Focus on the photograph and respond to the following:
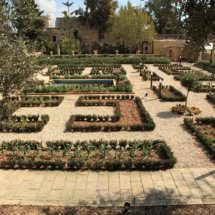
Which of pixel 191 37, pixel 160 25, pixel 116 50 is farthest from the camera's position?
pixel 160 25

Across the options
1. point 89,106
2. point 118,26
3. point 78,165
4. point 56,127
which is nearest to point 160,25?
point 118,26

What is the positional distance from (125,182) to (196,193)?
1783mm

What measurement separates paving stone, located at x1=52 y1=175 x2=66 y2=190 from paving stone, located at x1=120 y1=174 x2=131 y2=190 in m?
1.55

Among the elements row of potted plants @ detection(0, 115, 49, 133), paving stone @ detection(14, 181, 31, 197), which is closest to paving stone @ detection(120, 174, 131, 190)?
paving stone @ detection(14, 181, 31, 197)

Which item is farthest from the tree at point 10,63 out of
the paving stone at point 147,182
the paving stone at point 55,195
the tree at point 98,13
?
the tree at point 98,13

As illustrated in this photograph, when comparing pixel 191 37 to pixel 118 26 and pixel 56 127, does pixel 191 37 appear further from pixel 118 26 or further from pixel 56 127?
pixel 118 26

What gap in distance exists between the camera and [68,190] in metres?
6.21

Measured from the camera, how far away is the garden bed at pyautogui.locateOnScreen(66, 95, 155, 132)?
10109 millimetres

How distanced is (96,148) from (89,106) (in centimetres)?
548

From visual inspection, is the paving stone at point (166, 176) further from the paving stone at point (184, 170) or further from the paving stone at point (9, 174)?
the paving stone at point (9, 174)

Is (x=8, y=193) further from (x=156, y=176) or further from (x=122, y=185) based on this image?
(x=156, y=176)

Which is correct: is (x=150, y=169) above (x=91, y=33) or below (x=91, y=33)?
below

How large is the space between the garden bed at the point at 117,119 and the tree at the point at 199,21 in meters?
5.55

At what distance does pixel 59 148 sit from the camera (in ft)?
27.6
